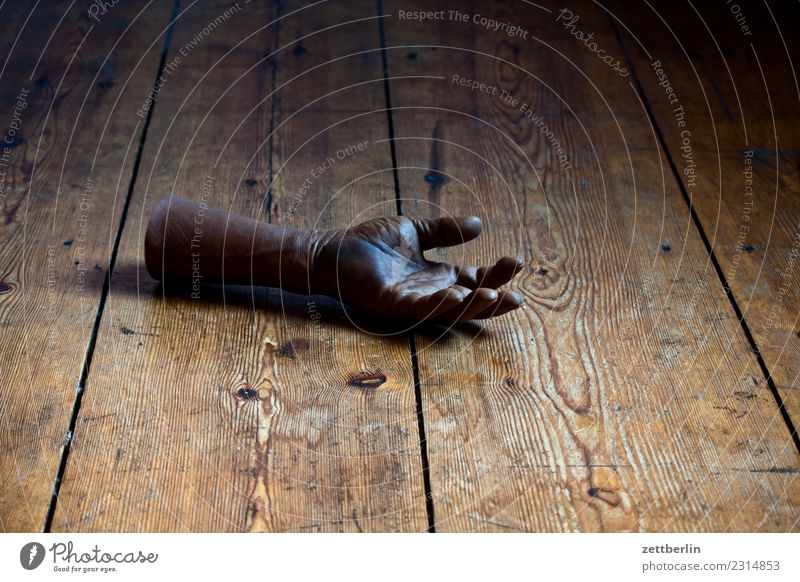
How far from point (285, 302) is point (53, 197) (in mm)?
355

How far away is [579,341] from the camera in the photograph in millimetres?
988

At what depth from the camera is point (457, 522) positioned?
0.78m

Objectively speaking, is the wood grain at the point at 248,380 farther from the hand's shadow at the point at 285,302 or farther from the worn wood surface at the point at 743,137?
the worn wood surface at the point at 743,137

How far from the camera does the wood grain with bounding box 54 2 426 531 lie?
2.61 feet

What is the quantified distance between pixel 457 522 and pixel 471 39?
98cm

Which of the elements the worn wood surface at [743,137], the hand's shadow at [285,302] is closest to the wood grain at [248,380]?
the hand's shadow at [285,302]

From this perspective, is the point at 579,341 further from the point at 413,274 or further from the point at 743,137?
the point at 743,137

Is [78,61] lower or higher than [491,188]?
lower

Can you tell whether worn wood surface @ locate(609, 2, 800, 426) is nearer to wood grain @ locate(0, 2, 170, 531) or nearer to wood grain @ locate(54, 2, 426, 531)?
wood grain @ locate(54, 2, 426, 531)

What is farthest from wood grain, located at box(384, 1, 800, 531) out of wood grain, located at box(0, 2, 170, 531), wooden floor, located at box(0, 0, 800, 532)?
wood grain, located at box(0, 2, 170, 531)

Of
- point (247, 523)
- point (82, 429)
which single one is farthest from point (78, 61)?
point (247, 523)

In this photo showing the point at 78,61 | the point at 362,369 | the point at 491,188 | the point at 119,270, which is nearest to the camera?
the point at 362,369
